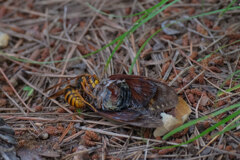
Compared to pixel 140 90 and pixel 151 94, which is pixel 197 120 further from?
pixel 140 90

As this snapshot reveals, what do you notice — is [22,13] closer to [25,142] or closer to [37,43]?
[37,43]

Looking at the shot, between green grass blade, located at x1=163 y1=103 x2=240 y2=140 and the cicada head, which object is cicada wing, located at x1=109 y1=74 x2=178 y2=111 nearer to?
the cicada head

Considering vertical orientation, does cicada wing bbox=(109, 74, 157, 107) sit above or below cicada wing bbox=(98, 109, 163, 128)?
above

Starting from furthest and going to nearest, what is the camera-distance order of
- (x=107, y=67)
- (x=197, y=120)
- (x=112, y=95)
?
(x=107, y=67), (x=112, y=95), (x=197, y=120)

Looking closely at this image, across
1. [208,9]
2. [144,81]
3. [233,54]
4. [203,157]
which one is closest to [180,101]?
[144,81]

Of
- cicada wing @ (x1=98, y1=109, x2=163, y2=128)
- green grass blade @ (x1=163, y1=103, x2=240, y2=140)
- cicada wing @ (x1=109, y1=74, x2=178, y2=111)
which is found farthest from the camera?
cicada wing @ (x1=109, y1=74, x2=178, y2=111)

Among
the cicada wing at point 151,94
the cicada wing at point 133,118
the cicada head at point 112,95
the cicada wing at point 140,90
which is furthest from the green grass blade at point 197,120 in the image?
the cicada head at point 112,95

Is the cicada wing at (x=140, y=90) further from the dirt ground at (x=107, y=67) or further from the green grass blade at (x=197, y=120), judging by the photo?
the green grass blade at (x=197, y=120)

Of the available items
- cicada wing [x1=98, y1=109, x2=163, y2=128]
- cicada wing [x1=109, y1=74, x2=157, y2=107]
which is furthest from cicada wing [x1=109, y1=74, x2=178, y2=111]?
cicada wing [x1=98, y1=109, x2=163, y2=128]

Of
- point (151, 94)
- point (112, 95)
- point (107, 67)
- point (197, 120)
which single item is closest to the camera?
point (197, 120)

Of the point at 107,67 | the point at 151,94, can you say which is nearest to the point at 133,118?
the point at 151,94
